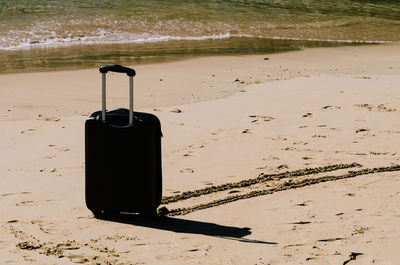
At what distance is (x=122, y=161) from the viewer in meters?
4.34

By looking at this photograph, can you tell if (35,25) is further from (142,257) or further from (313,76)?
(142,257)

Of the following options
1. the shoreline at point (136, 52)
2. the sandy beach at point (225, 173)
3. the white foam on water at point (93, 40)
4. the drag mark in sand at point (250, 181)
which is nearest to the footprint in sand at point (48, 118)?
the sandy beach at point (225, 173)

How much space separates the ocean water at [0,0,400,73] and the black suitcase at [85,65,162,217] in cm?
722

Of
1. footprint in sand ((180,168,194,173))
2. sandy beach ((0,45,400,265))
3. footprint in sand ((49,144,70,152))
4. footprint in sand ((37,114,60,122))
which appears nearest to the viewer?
sandy beach ((0,45,400,265))

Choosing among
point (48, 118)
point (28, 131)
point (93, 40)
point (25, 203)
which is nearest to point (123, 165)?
point (25, 203)

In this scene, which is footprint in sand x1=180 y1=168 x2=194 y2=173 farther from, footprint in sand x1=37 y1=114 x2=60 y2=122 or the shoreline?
the shoreline

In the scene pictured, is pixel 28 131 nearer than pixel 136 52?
Yes

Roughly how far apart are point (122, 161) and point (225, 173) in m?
1.34

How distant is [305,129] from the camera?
673 centimetres

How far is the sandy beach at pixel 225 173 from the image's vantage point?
3.92 m

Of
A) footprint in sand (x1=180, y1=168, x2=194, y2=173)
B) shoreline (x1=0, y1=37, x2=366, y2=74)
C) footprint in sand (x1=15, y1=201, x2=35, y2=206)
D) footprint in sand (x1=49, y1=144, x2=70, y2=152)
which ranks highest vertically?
shoreline (x1=0, y1=37, x2=366, y2=74)

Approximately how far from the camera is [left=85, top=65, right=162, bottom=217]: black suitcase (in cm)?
428

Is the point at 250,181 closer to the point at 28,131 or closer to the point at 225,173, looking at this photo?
the point at 225,173

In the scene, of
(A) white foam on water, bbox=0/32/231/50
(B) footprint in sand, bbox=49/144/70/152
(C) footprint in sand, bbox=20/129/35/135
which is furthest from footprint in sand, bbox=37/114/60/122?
(A) white foam on water, bbox=0/32/231/50
